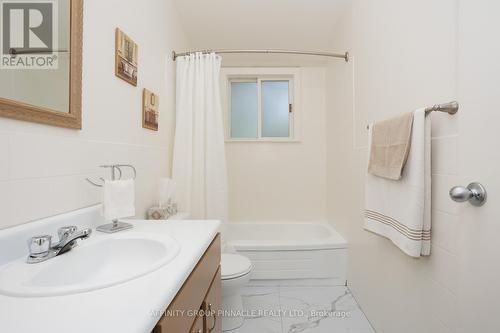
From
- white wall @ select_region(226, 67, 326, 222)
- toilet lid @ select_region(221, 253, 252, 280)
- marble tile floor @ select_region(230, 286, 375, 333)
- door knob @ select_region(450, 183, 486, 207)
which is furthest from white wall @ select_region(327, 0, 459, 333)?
toilet lid @ select_region(221, 253, 252, 280)

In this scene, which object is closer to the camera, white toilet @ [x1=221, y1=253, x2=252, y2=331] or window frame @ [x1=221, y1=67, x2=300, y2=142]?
white toilet @ [x1=221, y1=253, x2=252, y2=331]

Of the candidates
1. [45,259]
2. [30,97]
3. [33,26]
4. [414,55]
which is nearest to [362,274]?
[414,55]

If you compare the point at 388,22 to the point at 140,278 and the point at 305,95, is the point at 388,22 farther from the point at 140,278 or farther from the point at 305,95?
the point at 140,278

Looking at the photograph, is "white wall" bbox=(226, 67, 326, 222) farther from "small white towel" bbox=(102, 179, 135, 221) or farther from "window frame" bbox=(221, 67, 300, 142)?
"small white towel" bbox=(102, 179, 135, 221)

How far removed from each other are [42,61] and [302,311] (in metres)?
1.95

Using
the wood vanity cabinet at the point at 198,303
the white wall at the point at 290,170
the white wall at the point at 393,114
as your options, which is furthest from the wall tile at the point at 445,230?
the white wall at the point at 290,170

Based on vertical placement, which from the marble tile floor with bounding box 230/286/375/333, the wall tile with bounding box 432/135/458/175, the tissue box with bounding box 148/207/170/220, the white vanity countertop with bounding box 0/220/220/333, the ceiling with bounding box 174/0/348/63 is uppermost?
the ceiling with bounding box 174/0/348/63

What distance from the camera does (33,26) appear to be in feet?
2.55

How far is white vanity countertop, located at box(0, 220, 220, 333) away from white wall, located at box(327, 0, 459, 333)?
103 cm

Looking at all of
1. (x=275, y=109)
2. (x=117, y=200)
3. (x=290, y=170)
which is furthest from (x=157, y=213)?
(x=275, y=109)

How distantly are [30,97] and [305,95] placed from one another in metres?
2.44

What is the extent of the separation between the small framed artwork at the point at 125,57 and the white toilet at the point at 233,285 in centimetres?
127

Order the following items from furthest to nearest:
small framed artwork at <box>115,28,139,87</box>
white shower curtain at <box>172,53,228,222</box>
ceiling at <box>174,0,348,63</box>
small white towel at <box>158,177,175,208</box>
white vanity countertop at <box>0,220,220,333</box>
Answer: ceiling at <box>174,0,348,63</box>
white shower curtain at <box>172,53,228,222</box>
small white towel at <box>158,177,175,208</box>
small framed artwork at <box>115,28,139,87</box>
white vanity countertop at <box>0,220,220,333</box>

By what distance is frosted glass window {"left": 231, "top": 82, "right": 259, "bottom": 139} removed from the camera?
2795 mm
